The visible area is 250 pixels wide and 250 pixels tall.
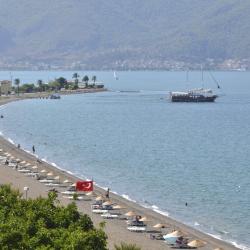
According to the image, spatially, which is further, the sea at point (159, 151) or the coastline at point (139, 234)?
the sea at point (159, 151)

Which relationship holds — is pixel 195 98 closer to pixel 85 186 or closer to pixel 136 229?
pixel 85 186

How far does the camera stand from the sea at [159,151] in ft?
154

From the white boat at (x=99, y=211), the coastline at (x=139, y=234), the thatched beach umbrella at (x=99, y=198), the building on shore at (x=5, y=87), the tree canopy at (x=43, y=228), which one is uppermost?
the tree canopy at (x=43, y=228)

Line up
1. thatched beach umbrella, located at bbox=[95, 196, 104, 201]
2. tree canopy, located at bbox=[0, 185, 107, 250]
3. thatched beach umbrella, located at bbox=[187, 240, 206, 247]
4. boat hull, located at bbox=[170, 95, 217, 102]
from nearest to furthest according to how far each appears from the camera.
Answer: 1. tree canopy, located at bbox=[0, 185, 107, 250]
2. thatched beach umbrella, located at bbox=[187, 240, 206, 247]
3. thatched beach umbrella, located at bbox=[95, 196, 104, 201]
4. boat hull, located at bbox=[170, 95, 217, 102]

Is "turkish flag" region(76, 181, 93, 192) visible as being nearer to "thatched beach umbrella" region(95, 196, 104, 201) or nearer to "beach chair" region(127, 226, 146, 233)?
"thatched beach umbrella" region(95, 196, 104, 201)

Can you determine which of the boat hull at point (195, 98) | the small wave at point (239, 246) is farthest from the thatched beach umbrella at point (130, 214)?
the boat hull at point (195, 98)

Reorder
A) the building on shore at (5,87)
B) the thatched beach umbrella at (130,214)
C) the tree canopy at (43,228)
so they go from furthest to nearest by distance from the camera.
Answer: the building on shore at (5,87), the thatched beach umbrella at (130,214), the tree canopy at (43,228)

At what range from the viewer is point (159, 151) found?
75.3m

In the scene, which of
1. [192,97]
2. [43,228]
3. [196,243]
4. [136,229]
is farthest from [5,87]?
[43,228]

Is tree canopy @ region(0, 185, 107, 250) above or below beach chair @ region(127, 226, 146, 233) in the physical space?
above

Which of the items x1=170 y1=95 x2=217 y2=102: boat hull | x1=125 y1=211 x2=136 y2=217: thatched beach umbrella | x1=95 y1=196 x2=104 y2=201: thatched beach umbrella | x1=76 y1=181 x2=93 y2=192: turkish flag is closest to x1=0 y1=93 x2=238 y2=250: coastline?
x1=95 y1=196 x2=104 y2=201: thatched beach umbrella

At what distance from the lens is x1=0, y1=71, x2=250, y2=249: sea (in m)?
46.9

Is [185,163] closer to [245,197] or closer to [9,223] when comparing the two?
[245,197]

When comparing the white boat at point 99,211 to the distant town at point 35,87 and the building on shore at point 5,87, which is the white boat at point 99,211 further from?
the building on shore at point 5,87
